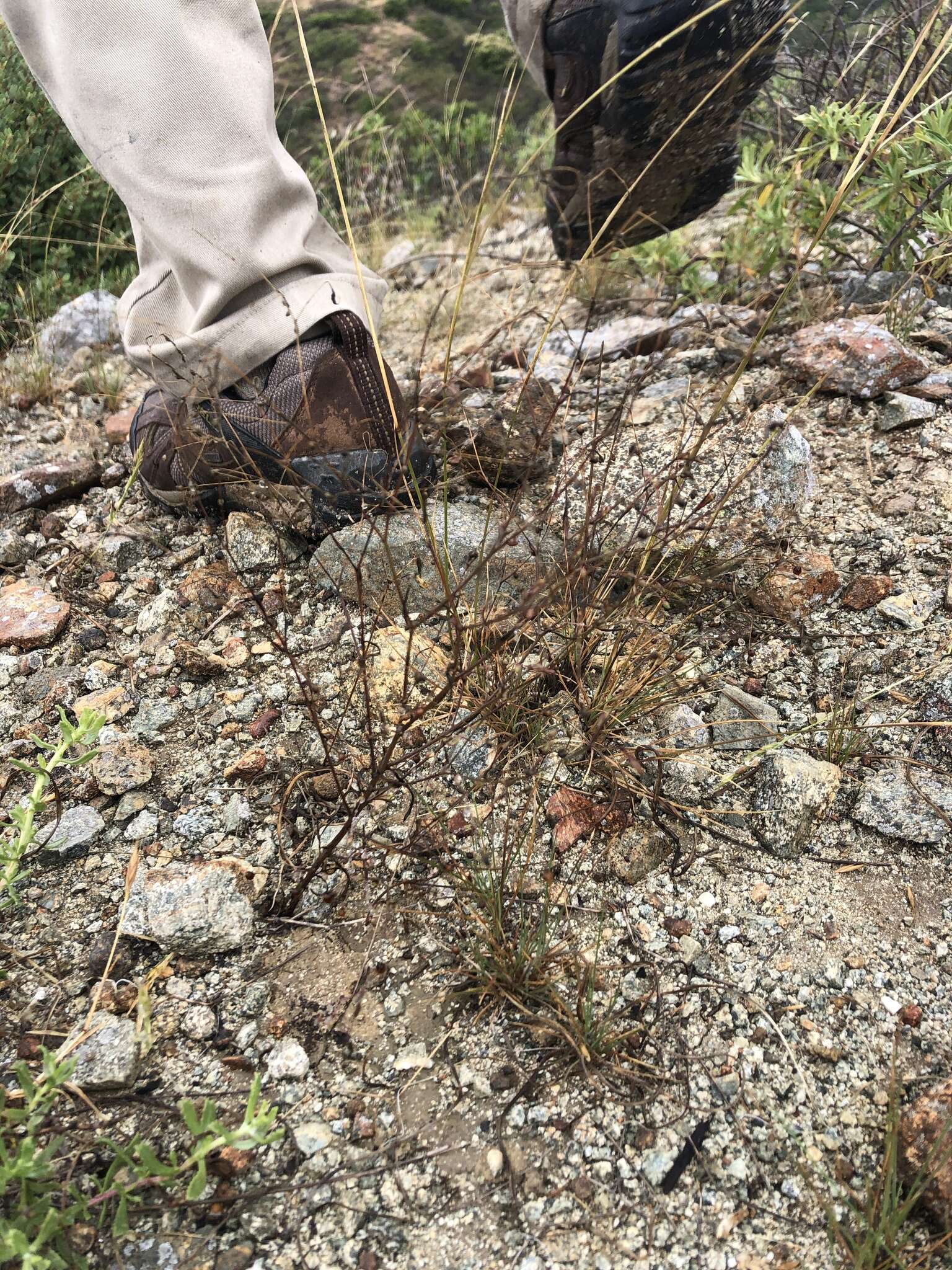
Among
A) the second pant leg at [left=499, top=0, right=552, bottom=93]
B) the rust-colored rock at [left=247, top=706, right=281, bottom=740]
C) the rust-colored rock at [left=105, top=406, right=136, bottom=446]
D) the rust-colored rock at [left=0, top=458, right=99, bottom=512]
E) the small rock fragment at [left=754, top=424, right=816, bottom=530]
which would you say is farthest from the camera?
the rust-colored rock at [left=105, top=406, right=136, bottom=446]

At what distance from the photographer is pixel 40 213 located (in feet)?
12.3

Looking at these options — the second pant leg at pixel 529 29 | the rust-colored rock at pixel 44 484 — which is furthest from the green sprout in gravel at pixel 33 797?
the second pant leg at pixel 529 29

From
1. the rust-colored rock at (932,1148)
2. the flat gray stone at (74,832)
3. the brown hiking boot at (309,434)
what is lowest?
the rust-colored rock at (932,1148)

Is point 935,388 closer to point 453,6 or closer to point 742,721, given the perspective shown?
point 742,721

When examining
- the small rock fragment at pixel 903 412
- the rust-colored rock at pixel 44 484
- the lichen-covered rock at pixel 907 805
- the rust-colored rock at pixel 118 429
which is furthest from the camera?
the rust-colored rock at pixel 118 429

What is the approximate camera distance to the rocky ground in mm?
1195

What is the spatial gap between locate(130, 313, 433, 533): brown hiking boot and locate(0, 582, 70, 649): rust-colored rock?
38 centimetres

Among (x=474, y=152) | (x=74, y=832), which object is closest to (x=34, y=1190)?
(x=74, y=832)

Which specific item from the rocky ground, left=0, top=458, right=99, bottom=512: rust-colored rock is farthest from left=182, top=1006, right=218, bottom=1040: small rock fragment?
left=0, top=458, right=99, bottom=512: rust-colored rock

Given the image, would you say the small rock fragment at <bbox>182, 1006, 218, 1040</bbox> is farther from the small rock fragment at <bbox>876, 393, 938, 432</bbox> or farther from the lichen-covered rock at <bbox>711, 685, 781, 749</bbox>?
the small rock fragment at <bbox>876, 393, 938, 432</bbox>

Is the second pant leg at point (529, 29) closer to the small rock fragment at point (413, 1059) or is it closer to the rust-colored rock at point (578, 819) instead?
the rust-colored rock at point (578, 819)

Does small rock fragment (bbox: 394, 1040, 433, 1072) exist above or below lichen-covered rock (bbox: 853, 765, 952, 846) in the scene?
above

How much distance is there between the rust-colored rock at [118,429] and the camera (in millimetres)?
2707

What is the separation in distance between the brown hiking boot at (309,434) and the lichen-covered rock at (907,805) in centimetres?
100
